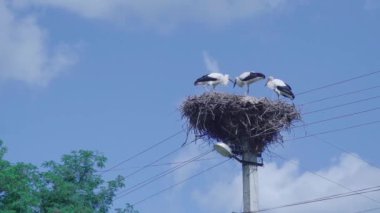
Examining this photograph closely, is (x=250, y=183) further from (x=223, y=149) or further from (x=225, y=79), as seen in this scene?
(x=225, y=79)

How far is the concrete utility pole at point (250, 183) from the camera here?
56.4ft

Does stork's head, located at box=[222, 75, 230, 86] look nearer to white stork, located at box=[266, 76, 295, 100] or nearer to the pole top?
white stork, located at box=[266, 76, 295, 100]

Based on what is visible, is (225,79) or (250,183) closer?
(250,183)

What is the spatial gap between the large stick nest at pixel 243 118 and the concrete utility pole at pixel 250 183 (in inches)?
7.8

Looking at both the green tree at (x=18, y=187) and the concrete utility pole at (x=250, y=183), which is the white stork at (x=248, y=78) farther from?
the green tree at (x=18, y=187)

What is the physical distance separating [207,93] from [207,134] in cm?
82

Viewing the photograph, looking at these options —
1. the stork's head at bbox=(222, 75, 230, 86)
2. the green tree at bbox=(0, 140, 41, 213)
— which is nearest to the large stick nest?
the stork's head at bbox=(222, 75, 230, 86)

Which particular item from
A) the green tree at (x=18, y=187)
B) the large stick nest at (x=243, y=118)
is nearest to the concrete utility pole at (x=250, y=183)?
the large stick nest at (x=243, y=118)

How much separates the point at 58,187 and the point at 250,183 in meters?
5.72

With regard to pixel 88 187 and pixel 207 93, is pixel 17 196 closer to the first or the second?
pixel 88 187

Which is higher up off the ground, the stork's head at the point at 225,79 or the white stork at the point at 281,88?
the stork's head at the point at 225,79

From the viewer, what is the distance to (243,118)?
1797 cm

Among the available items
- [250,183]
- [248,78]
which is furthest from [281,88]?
[250,183]

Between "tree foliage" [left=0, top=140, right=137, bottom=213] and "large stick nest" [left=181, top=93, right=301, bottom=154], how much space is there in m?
3.79
